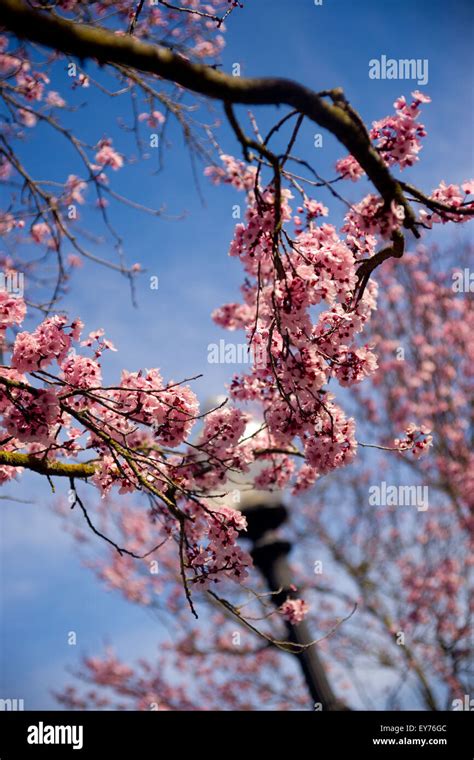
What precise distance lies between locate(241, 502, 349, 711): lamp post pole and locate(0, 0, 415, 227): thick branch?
3.63 meters

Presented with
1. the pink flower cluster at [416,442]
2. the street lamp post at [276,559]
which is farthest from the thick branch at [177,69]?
the street lamp post at [276,559]

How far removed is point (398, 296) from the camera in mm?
11273

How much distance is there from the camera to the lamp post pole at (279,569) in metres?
4.78

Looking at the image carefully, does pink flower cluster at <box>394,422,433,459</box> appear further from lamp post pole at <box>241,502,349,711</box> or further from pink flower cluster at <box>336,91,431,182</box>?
lamp post pole at <box>241,502,349,711</box>

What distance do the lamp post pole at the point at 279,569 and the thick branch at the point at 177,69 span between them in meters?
3.63

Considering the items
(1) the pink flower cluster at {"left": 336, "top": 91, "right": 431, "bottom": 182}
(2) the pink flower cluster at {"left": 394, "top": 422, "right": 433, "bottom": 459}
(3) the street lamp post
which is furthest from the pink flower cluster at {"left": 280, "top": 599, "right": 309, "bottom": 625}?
(1) the pink flower cluster at {"left": 336, "top": 91, "right": 431, "bottom": 182}

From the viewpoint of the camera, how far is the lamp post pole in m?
4.78

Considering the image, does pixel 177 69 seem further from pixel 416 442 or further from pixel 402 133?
pixel 416 442

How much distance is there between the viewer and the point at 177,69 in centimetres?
195

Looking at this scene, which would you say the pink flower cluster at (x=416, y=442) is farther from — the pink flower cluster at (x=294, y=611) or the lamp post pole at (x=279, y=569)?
the lamp post pole at (x=279, y=569)
